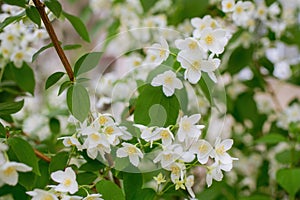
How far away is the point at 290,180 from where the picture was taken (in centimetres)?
85

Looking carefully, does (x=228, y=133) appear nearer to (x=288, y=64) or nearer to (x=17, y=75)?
(x=288, y=64)

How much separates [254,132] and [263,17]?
0.85 ft

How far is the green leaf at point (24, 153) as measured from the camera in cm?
52

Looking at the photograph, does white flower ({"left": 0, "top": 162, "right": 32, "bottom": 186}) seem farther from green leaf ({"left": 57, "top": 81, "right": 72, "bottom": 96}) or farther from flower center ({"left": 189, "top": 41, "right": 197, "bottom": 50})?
flower center ({"left": 189, "top": 41, "right": 197, "bottom": 50})

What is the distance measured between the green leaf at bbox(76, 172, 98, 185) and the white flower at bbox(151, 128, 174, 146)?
10cm

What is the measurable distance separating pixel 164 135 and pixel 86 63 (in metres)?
0.13

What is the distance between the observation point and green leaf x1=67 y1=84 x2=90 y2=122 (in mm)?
Result: 515

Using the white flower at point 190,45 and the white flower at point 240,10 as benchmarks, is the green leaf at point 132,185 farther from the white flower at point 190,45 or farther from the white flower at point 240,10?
the white flower at point 240,10

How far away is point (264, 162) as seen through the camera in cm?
111

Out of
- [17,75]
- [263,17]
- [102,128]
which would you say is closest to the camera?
[102,128]

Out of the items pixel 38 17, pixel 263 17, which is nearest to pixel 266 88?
pixel 263 17

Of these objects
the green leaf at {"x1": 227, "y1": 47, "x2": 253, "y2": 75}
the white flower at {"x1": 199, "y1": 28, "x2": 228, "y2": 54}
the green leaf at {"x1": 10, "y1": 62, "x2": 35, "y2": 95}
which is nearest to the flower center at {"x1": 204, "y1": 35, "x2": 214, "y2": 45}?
the white flower at {"x1": 199, "y1": 28, "x2": 228, "y2": 54}

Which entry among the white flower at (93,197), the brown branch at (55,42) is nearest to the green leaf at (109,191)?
the white flower at (93,197)

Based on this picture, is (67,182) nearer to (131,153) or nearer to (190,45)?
(131,153)
